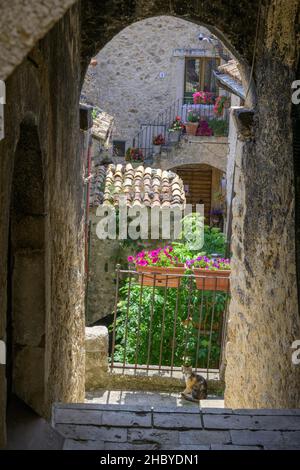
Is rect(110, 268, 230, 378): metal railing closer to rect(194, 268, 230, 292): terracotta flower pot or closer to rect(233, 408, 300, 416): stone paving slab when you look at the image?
rect(194, 268, 230, 292): terracotta flower pot

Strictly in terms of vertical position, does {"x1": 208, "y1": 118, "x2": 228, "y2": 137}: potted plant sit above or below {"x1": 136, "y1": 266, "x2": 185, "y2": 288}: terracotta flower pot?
above

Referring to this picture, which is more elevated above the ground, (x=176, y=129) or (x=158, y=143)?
(x=176, y=129)

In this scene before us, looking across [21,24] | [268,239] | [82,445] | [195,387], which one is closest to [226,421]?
[82,445]

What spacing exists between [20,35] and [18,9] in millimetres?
79

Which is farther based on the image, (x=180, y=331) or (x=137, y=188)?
(x=137, y=188)

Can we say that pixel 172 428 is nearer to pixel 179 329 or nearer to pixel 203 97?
pixel 179 329

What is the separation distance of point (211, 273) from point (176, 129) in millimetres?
11103

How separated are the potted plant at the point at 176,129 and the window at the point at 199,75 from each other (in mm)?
1188

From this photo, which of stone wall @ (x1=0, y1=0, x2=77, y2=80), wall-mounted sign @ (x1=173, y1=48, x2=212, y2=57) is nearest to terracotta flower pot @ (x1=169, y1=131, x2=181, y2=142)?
wall-mounted sign @ (x1=173, y1=48, x2=212, y2=57)

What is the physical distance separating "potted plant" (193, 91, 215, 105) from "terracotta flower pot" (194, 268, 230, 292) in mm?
11256

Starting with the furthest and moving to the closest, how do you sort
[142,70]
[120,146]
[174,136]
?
1. [120,146]
2. [142,70]
3. [174,136]

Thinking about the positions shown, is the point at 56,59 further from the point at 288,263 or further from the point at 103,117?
the point at 103,117

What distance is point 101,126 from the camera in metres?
12.6

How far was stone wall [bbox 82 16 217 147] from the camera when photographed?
18.6 m
